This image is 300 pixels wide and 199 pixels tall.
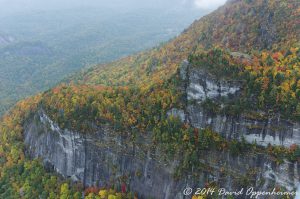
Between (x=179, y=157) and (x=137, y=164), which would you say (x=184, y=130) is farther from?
(x=137, y=164)

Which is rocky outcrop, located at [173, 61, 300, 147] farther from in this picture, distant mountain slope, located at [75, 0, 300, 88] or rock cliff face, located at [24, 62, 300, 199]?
distant mountain slope, located at [75, 0, 300, 88]

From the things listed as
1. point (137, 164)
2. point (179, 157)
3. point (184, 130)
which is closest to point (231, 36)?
point (184, 130)

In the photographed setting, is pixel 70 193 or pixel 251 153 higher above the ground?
pixel 251 153

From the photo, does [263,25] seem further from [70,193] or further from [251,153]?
[70,193]

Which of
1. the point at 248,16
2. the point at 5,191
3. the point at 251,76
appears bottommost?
the point at 5,191

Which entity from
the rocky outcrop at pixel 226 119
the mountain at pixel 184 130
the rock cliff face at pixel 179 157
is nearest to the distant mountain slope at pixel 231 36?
the mountain at pixel 184 130

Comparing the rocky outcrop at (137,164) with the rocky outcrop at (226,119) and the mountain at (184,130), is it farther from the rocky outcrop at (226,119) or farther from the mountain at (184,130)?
the rocky outcrop at (226,119)

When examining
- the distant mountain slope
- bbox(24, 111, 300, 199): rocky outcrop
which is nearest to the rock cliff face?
bbox(24, 111, 300, 199): rocky outcrop

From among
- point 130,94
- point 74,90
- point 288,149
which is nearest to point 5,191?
point 74,90

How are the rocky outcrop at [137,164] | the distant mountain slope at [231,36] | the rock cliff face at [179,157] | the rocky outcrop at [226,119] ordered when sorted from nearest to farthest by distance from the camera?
the rocky outcrop at [226,119] → the rock cliff face at [179,157] → the rocky outcrop at [137,164] → the distant mountain slope at [231,36]
